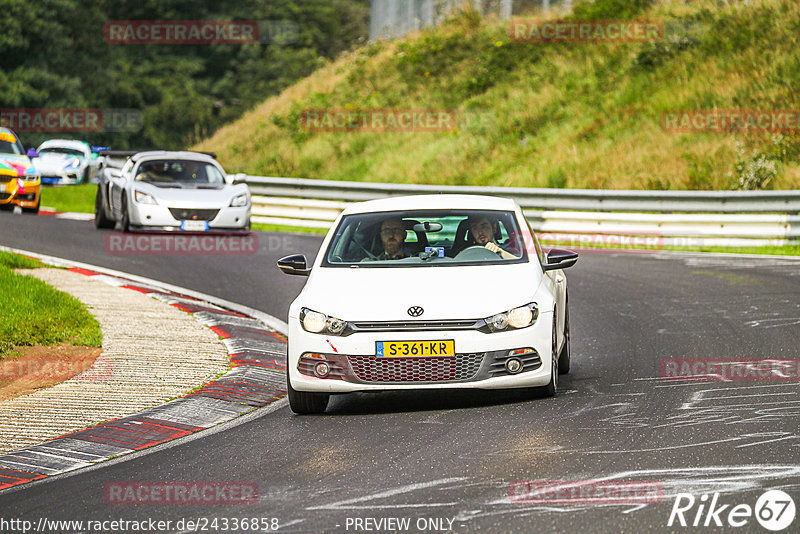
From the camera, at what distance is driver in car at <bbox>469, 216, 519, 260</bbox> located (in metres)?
9.68

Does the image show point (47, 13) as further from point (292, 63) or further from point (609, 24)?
point (609, 24)

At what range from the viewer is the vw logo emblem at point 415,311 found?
844 cm

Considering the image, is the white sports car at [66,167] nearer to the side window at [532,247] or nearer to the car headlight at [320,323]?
the side window at [532,247]

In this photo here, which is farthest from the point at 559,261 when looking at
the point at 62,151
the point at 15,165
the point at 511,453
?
the point at 62,151

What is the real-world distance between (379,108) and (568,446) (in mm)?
30313

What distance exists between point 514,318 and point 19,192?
18.8 metres

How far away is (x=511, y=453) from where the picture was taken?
279 inches

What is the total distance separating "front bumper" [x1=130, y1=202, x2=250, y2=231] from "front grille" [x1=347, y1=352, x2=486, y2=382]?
1281 cm

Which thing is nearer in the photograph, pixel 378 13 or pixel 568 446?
pixel 568 446

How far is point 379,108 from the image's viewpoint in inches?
1453

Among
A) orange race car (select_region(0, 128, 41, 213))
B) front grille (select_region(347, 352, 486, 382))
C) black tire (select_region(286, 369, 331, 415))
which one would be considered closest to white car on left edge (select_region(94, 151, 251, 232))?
orange race car (select_region(0, 128, 41, 213))

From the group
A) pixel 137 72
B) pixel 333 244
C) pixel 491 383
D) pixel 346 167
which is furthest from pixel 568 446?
A: pixel 137 72

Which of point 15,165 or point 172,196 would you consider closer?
point 172,196

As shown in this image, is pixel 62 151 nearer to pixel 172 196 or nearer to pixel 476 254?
pixel 172 196
